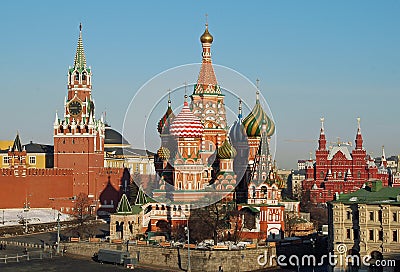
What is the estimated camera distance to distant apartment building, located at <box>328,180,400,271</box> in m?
40.8

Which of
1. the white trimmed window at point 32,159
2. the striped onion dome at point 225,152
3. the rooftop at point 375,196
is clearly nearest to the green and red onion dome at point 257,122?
the striped onion dome at point 225,152

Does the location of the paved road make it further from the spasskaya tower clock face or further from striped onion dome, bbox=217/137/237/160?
the spasskaya tower clock face

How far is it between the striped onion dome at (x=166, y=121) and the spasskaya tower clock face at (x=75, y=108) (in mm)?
15471

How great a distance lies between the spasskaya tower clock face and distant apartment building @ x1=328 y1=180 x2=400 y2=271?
40688 mm

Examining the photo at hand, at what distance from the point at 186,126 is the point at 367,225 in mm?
18577

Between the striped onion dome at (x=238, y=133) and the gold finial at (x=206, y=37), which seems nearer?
the striped onion dome at (x=238, y=133)

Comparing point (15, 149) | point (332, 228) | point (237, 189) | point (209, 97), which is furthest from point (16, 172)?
point (332, 228)

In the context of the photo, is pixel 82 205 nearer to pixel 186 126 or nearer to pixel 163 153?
pixel 163 153

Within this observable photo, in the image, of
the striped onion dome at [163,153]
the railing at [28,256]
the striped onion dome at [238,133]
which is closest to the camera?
the railing at [28,256]

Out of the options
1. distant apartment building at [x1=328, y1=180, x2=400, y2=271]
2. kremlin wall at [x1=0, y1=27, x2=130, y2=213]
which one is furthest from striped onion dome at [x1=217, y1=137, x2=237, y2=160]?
kremlin wall at [x1=0, y1=27, x2=130, y2=213]

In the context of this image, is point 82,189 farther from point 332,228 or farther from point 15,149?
point 332,228

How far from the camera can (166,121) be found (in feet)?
215

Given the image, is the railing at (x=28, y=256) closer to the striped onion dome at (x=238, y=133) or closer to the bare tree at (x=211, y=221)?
the bare tree at (x=211, y=221)

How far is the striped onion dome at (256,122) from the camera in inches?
2456
